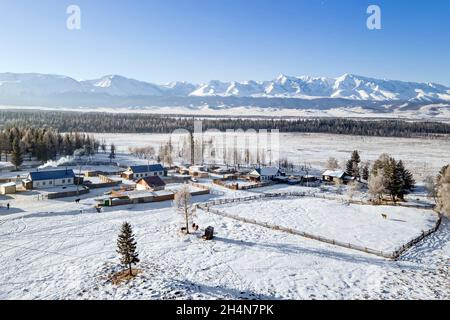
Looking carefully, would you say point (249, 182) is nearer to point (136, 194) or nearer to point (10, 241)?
point (136, 194)

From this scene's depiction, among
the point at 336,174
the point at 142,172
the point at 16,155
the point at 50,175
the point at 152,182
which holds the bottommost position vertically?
the point at 336,174

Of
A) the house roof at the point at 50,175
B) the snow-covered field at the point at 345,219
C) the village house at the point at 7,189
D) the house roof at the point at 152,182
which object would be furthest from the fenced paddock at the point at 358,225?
the village house at the point at 7,189

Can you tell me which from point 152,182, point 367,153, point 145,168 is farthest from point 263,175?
point 367,153

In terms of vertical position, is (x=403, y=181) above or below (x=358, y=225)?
above

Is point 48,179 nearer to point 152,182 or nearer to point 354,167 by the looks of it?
point 152,182

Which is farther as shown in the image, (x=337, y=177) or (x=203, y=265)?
(x=337, y=177)

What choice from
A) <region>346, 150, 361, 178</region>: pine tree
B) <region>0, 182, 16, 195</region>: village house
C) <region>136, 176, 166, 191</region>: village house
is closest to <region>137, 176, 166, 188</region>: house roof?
<region>136, 176, 166, 191</region>: village house
